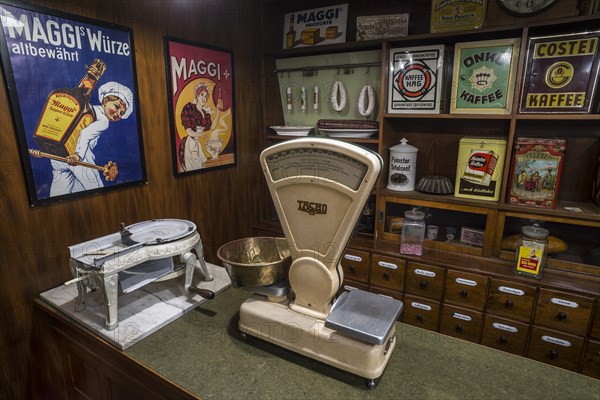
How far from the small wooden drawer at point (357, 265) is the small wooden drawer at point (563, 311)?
928 millimetres

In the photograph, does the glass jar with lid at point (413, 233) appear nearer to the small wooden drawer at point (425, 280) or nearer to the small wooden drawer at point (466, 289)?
the small wooden drawer at point (425, 280)

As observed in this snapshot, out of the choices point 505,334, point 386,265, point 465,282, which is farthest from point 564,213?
point 386,265

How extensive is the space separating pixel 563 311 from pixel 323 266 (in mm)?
1527

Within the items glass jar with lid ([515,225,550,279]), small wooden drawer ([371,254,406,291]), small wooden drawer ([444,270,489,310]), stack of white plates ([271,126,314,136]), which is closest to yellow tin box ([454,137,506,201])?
glass jar with lid ([515,225,550,279])

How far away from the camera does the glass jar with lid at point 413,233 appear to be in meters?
2.14

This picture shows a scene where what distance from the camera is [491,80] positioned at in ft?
6.26

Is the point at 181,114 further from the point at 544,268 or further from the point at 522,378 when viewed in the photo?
the point at 544,268

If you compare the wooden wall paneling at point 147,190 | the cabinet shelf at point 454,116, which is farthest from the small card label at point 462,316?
the wooden wall paneling at point 147,190

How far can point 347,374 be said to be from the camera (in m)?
0.97

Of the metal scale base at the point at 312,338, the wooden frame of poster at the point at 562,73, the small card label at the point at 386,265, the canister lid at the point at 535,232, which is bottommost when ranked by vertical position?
the small card label at the point at 386,265

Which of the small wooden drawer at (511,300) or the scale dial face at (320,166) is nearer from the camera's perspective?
the scale dial face at (320,166)

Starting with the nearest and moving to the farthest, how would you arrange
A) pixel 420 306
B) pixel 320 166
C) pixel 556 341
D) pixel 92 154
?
pixel 320 166, pixel 92 154, pixel 556 341, pixel 420 306

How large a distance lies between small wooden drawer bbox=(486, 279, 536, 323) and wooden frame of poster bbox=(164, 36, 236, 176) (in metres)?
1.76

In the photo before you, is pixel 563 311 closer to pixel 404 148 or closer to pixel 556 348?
pixel 556 348
